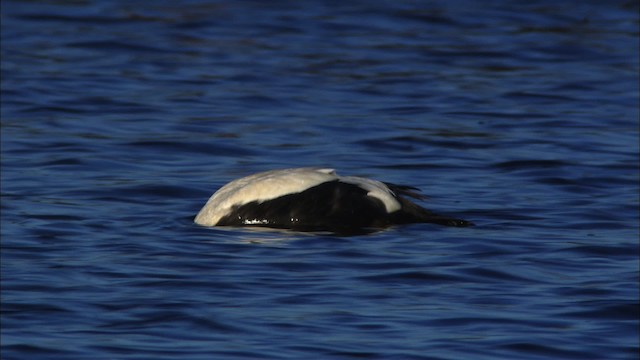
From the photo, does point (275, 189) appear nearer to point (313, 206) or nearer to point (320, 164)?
point (313, 206)

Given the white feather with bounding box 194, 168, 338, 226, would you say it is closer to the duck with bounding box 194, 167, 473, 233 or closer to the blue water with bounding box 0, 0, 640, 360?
the duck with bounding box 194, 167, 473, 233

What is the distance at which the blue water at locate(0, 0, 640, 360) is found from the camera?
6.64m

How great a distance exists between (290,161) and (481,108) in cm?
238

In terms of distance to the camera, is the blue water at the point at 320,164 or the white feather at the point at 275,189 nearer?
the blue water at the point at 320,164

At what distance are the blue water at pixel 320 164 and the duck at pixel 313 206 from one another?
0.43ft

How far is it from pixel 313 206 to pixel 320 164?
6.12 ft

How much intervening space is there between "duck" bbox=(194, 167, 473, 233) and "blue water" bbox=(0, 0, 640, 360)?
0.43 feet

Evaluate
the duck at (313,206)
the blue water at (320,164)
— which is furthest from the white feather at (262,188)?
the blue water at (320,164)

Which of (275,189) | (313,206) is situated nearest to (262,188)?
(275,189)

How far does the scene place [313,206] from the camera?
8.68m

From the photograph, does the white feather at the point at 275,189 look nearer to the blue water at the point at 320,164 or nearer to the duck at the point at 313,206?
the duck at the point at 313,206

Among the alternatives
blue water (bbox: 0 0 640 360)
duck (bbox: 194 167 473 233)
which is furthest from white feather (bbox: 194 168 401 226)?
blue water (bbox: 0 0 640 360)

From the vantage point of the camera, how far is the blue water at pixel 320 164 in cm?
664

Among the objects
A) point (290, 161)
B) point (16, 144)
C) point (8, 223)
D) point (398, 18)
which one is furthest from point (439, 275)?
point (398, 18)
